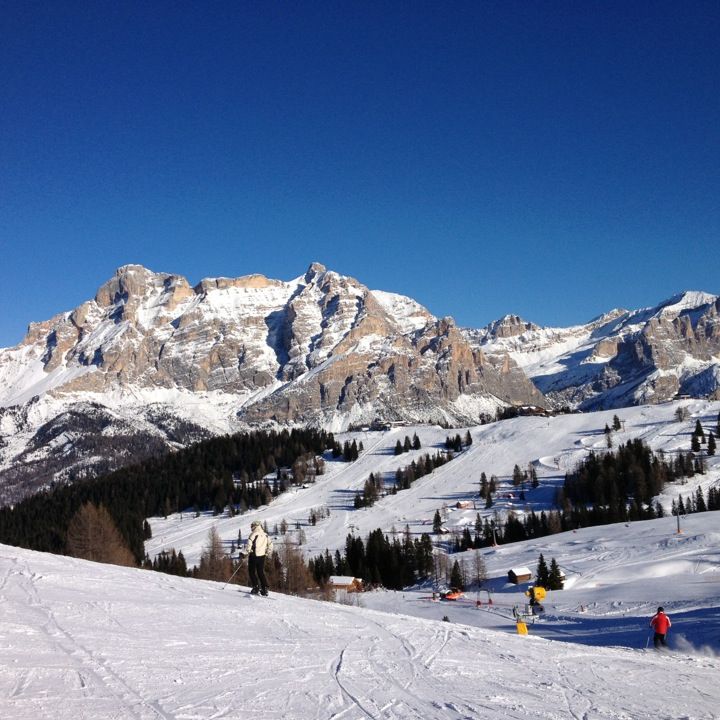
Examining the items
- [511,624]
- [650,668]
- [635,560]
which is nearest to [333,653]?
[650,668]

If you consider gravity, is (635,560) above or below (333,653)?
below

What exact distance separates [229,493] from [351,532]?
1870 inches

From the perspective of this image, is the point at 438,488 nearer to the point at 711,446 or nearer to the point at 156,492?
the point at 711,446

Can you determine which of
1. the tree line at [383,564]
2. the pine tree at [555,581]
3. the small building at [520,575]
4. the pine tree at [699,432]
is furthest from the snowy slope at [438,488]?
the pine tree at [555,581]

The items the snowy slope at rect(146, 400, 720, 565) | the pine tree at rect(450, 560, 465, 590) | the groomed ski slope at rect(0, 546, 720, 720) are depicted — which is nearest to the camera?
the groomed ski slope at rect(0, 546, 720, 720)

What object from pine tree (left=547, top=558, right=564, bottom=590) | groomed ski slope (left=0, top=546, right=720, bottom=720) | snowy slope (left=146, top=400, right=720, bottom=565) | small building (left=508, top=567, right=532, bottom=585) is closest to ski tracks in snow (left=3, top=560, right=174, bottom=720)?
groomed ski slope (left=0, top=546, right=720, bottom=720)

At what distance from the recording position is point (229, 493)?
16588 cm

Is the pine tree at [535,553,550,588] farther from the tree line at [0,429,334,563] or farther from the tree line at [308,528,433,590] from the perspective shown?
the tree line at [0,429,334,563]

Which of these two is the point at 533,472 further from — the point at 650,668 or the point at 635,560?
the point at 650,668

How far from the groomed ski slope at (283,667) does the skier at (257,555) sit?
72.3 inches

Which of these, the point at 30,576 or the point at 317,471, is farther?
the point at 317,471

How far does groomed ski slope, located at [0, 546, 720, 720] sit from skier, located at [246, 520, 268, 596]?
184 cm

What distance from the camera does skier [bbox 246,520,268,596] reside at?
19484 mm

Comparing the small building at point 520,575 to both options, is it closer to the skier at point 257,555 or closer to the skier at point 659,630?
the skier at point 659,630
